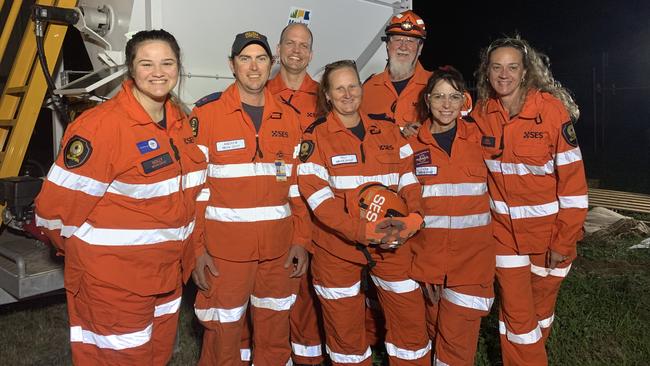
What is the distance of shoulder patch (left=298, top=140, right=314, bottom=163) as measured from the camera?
2.72 m

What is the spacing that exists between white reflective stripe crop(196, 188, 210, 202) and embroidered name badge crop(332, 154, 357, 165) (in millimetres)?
655

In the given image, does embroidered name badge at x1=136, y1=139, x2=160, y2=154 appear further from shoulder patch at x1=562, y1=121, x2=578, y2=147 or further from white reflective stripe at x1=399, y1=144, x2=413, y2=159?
shoulder patch at x1=562, y1=121, x2=578, y2=147

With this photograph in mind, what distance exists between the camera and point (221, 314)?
2.66 meters

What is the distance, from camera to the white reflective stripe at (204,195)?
2.58 meters

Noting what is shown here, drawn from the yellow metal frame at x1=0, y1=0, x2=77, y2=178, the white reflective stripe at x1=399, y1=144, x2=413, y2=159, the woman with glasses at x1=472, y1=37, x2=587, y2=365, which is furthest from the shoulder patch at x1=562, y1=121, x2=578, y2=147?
the yellow metal frame at x1=0, y1=0, x2=77, y2=178

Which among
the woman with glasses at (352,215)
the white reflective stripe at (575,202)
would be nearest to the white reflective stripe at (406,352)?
the woman with glasses at (352,215)

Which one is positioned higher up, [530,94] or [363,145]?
[530,94]

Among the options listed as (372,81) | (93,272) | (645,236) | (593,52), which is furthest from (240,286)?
(593,52)

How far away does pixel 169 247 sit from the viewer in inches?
88.4

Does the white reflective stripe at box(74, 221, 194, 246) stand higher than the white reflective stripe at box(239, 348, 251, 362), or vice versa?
the white reflective stripe at box(74, 221, 194, 246)

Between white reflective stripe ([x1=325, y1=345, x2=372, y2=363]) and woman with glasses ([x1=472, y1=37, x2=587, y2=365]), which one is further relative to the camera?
white reflective stripe ([x1=325, y1=345, x2=372, y2=363])

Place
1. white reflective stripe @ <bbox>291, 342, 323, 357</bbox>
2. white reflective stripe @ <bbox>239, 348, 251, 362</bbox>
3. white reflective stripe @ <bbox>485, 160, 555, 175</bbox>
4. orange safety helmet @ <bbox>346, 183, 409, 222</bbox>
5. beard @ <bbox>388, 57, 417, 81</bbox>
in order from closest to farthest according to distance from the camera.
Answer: orange safety helmet @ <bbox>346, 183, 409, 222</bbox> → white reflective stripe @ <bbox>485, 160, 555, 175</bbox> → white reflective stripe @ <bbox>239, 348, 251, 362</bbox> → white reflective stripe @ <bbox>291, 342, 323, 357</bbox> → beard @ <bbox>388, 57, 417, 81</bbox>

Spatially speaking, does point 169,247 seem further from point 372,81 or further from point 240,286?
point 372,81

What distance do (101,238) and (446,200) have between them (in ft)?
5.38
